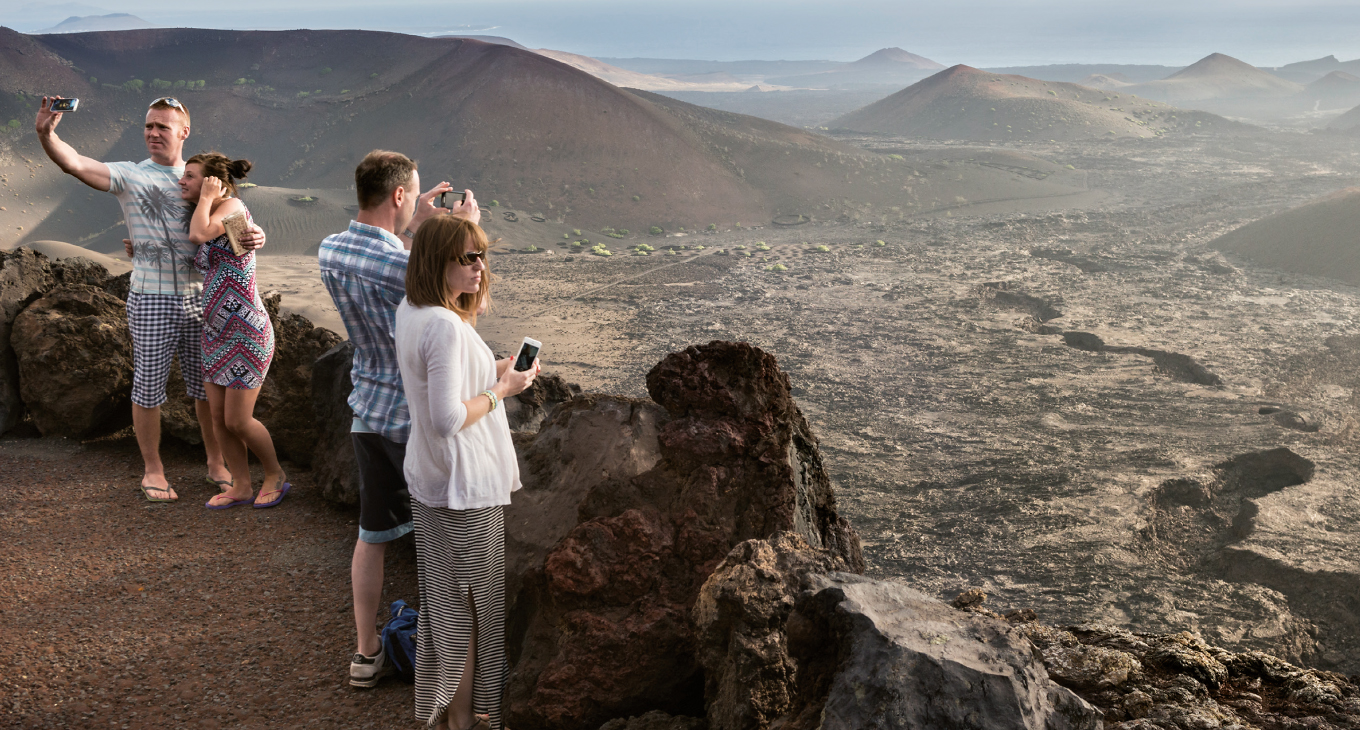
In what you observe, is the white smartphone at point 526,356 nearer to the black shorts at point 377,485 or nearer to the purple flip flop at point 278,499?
the black shorts at point 377,485

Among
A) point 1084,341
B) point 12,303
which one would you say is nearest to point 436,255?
point 12,303

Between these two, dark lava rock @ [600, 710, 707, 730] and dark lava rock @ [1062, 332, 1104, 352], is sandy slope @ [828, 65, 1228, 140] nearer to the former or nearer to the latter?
dark lava rock @ [1062, 332, 1104, 352]

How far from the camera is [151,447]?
3975 mm

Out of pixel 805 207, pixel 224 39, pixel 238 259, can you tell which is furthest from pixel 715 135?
pixel 238 259

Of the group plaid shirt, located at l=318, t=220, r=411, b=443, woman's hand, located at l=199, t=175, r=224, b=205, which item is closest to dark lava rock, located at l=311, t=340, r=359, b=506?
woman's hand, located at l=199, t=175, r=224, b=205

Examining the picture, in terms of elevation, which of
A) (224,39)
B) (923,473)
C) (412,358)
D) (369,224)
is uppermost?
(224,39)

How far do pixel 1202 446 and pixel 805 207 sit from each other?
15341mm

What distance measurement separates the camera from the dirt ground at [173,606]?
8.74 ft

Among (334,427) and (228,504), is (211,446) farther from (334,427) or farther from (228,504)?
(334,427)

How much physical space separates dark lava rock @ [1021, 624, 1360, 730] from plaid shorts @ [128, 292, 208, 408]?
3520 mm

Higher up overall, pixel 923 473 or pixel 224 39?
pixel 224 39

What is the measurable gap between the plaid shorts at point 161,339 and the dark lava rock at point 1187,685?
11.5 feet

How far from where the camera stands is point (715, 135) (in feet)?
83.9

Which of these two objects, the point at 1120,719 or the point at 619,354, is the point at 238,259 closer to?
the point at 1120,719
